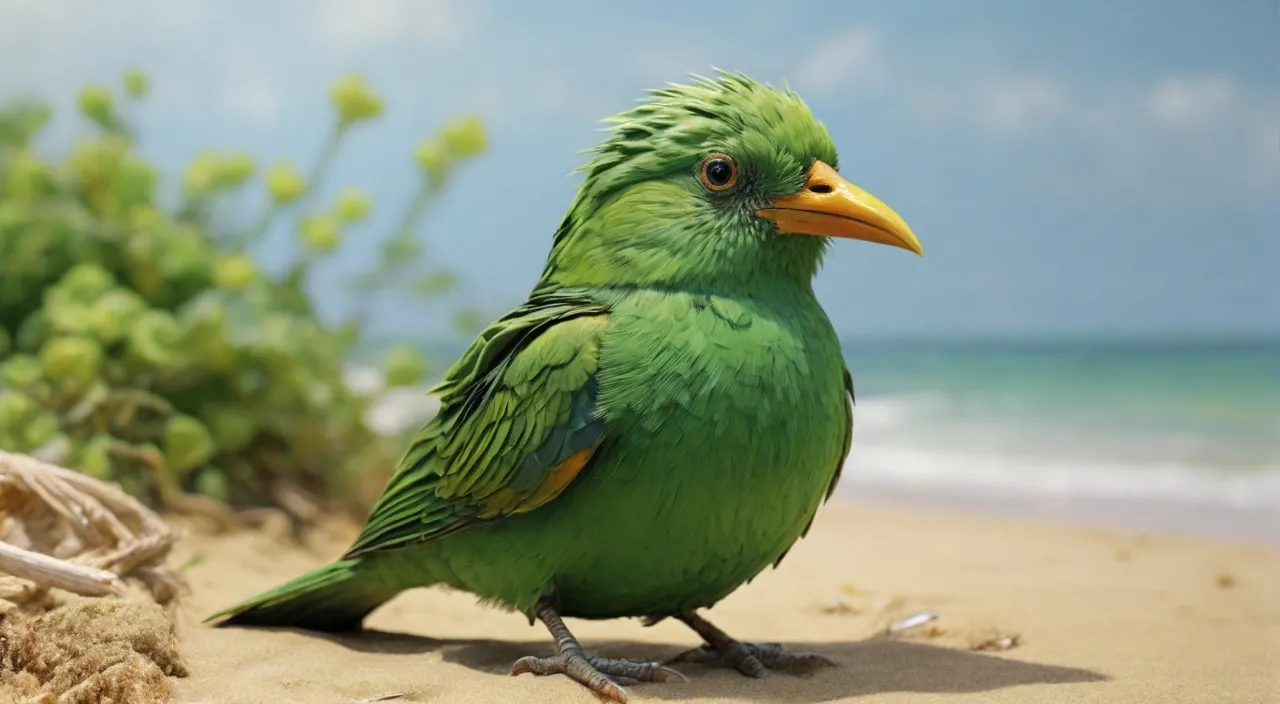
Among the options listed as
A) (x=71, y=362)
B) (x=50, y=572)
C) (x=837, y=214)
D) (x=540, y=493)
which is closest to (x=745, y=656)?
(x=540, y=493)

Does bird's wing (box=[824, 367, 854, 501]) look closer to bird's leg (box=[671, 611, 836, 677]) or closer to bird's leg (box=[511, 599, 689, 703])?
bird's leg (box=[671, 611, 836, 677])

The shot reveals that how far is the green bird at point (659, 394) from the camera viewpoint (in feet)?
8.38

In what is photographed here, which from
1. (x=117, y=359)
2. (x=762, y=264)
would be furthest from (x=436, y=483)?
(x=117, y=359)

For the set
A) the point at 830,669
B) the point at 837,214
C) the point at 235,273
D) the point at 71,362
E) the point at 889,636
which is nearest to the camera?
the point at 837,214

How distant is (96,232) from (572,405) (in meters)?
3.47

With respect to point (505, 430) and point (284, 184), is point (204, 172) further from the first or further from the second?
point (505, 430)

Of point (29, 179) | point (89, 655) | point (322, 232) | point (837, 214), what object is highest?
point (29, 179)

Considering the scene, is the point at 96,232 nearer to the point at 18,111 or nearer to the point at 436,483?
the point at 18,111

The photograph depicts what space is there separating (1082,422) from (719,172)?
10.0m

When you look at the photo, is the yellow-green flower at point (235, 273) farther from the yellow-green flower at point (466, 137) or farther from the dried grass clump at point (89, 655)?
the dried grass clump at point (89, 655)

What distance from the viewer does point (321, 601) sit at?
10.6 feet

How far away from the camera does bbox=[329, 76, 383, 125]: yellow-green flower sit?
5.17 meters

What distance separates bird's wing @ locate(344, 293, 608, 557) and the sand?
15.3 inches

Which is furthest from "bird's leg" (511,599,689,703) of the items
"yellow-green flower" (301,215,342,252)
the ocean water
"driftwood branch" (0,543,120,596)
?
the ocean water
